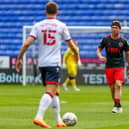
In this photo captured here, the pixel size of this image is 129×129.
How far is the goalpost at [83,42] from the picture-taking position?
31359mm

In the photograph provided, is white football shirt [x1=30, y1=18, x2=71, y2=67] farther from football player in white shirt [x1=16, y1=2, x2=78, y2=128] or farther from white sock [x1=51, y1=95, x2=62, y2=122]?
white sock [x1=51, y1=95, x2=62, y2=122]

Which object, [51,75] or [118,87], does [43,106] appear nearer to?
[51,75]

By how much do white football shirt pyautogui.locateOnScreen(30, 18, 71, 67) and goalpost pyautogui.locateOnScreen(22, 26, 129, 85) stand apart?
20594mm

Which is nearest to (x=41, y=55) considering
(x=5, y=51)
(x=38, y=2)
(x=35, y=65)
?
(x=35, y=65)

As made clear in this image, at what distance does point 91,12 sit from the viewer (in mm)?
37375

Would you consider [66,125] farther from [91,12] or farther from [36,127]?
[91,12]

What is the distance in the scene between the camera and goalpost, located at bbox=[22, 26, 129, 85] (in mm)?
31359

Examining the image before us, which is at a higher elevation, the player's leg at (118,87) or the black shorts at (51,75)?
the black shorts at (51,75)

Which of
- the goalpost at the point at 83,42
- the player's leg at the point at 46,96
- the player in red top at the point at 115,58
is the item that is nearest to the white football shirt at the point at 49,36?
the player's leg at the point at 46,96

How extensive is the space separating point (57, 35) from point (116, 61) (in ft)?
14.8

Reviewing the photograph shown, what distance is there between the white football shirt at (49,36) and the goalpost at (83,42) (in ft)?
67.6

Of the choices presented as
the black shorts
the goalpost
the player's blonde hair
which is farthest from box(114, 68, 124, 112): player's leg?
the goalpost

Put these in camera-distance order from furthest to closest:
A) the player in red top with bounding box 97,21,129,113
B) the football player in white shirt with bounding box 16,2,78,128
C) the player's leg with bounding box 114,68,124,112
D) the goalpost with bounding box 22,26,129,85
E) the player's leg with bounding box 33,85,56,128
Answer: the goalpost with bounding box 22,26,129,85 < the player in red top with bounding box 97,21,129,113 < the player's leg with bounding box 114,68,124,112 < the football player in white shirt with bounding box 16,2,78,128 < the player's leg with bounding box 33,85,56,128

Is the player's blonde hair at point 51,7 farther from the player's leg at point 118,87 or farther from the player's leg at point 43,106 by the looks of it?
the player's leg at point 118,87
